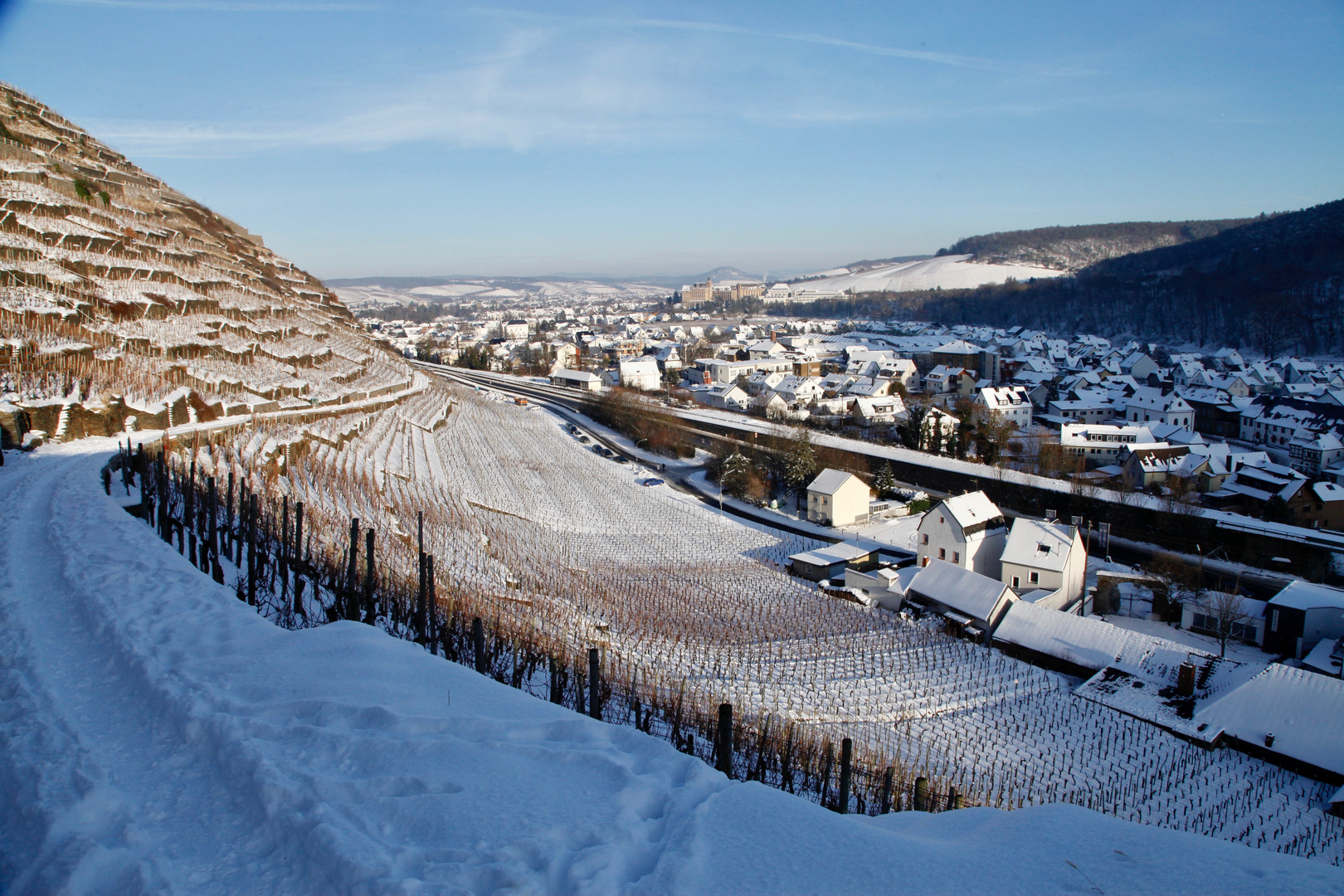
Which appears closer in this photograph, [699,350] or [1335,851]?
[1335,851]

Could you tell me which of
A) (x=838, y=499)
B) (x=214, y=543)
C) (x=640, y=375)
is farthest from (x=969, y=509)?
(x=640, y=375)

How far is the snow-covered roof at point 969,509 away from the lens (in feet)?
44.7

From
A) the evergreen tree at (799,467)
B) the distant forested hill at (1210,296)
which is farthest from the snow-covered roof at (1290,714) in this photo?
the distant forested hill at (1210,296)

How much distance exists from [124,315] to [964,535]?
15909 mm

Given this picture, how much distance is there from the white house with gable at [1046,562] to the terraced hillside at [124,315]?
13231 millimetres

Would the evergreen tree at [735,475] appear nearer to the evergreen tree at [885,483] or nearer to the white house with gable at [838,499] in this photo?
the white house with gable at [838,499]

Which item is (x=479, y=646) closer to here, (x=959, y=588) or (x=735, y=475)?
(x=959, y=588)

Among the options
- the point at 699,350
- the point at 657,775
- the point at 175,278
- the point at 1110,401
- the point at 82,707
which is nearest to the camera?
the point at 657,775

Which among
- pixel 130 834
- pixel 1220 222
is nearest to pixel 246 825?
pixel 130 834

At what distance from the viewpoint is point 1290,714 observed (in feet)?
25.3

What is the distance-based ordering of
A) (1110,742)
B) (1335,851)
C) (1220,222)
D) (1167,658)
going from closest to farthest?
(1335,851) → (1110,742) → (1167,658) → (1220,222)

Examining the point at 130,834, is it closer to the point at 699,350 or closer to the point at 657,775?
the point at 657,775

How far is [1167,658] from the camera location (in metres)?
9.34

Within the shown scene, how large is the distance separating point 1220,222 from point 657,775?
13581 centimetres
